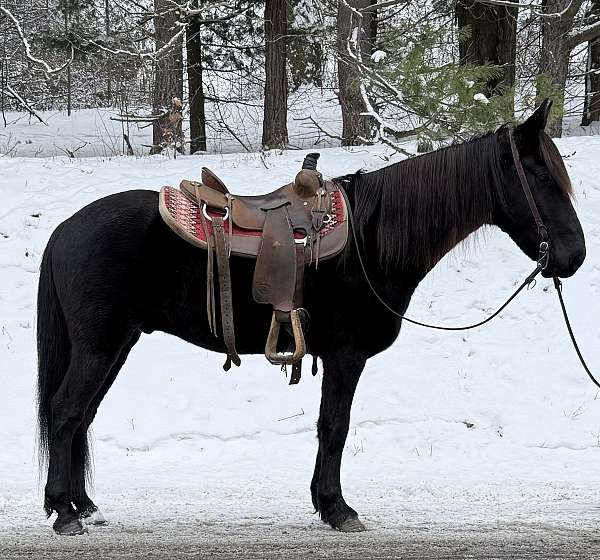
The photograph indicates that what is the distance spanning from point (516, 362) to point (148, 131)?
1650cm

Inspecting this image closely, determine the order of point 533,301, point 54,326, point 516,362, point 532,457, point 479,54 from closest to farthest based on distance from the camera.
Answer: point 54,326 < point 532,457 < point 516,362 < point 533,301 < point 479,54

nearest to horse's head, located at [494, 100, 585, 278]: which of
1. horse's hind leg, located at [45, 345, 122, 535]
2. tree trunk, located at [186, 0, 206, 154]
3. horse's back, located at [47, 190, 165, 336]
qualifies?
horse's back, located at [47, 190, 165, 336]

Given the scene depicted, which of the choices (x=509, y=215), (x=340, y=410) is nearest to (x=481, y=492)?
(x=340, y=410)

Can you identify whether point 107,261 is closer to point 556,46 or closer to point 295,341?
point 295,341

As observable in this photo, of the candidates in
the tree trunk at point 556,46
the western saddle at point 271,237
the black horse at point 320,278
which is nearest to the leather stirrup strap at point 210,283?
the western saddle at point 271,237

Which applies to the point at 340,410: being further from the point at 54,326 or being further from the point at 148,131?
the point at 148,131

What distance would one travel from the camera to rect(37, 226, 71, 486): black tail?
441cm

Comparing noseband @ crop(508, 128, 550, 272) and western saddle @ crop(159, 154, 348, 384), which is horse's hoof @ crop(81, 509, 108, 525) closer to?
western saddle @ crop(159, 154, 348, 384)

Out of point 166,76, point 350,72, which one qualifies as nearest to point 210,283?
point 350,72

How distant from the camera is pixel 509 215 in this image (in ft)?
14.0

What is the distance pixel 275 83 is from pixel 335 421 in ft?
32.3

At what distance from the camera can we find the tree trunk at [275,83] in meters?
13.1

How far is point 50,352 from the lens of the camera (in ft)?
14.5

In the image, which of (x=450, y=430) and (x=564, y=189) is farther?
(x=450, y=430)
